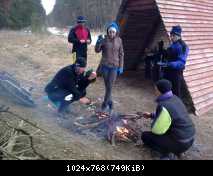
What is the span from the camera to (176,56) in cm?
807

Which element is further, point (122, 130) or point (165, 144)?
point (122, 130)

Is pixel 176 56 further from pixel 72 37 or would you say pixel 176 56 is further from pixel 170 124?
pixel 72 37

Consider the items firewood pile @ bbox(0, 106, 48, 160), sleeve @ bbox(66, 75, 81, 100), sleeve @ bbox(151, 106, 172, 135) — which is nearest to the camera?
firewood pile @ bbox(0, 106, 48, 160)

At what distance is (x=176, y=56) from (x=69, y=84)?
7.62ft

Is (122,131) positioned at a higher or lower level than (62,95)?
lower

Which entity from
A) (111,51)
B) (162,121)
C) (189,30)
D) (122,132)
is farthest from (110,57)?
(189,30)

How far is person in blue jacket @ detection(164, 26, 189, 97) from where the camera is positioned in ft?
26.2

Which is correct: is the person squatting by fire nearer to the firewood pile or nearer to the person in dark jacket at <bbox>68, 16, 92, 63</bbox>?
the person in dark jacket at <bbox>68, 16, 92, 63</bbox>

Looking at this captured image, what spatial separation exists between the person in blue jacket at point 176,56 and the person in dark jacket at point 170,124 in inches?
80.8

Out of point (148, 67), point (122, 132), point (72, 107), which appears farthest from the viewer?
point (148, 67)

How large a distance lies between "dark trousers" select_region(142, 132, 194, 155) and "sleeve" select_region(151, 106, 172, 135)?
0.50 feet

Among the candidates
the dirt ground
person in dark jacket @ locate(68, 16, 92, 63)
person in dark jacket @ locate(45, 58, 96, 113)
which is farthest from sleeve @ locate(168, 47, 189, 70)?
person in dark jacket @ locate(68, 16, 92, 63)
